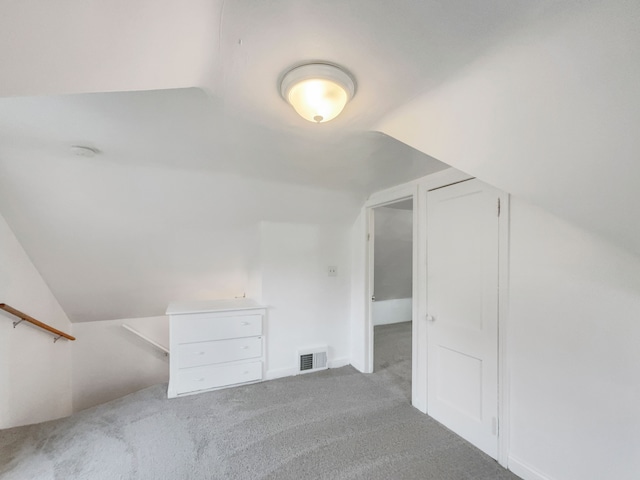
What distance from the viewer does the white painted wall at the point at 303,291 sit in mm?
3080

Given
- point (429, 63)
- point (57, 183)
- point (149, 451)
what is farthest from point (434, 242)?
point (57, 183)

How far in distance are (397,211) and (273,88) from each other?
3138mm

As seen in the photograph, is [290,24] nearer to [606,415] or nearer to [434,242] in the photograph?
[434,242]

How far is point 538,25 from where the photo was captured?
74 centimetres

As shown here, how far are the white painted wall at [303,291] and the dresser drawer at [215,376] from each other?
0.68 feet

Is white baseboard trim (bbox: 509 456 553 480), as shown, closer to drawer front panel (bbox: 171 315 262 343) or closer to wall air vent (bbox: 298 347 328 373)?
wall air vent (bbox: 298 347 328 373)

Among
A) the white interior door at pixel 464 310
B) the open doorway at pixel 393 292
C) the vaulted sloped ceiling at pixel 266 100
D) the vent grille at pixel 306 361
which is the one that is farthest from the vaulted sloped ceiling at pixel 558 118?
the vent grille at pixel 306 361

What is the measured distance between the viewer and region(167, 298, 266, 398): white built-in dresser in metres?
2.67

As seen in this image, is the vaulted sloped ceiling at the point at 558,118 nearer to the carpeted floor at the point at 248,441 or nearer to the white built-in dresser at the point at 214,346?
the carpeted floor at the point at 248,441

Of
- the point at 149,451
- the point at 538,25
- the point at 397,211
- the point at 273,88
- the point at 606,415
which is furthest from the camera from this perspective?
the point at 397,211

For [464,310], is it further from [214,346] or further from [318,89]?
[214,346]

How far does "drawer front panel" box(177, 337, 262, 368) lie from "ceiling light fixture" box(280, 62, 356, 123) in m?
2.52

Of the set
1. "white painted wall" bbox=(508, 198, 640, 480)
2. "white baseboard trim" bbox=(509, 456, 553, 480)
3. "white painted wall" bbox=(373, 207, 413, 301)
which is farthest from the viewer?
"white painted wall" bbox=(373, 207, 413, 301)

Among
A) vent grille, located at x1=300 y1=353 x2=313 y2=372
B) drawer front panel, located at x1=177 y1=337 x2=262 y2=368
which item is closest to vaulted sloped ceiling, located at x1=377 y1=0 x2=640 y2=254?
drawer front panel, located at x1=177 y1=337 x2=262 y2=368
